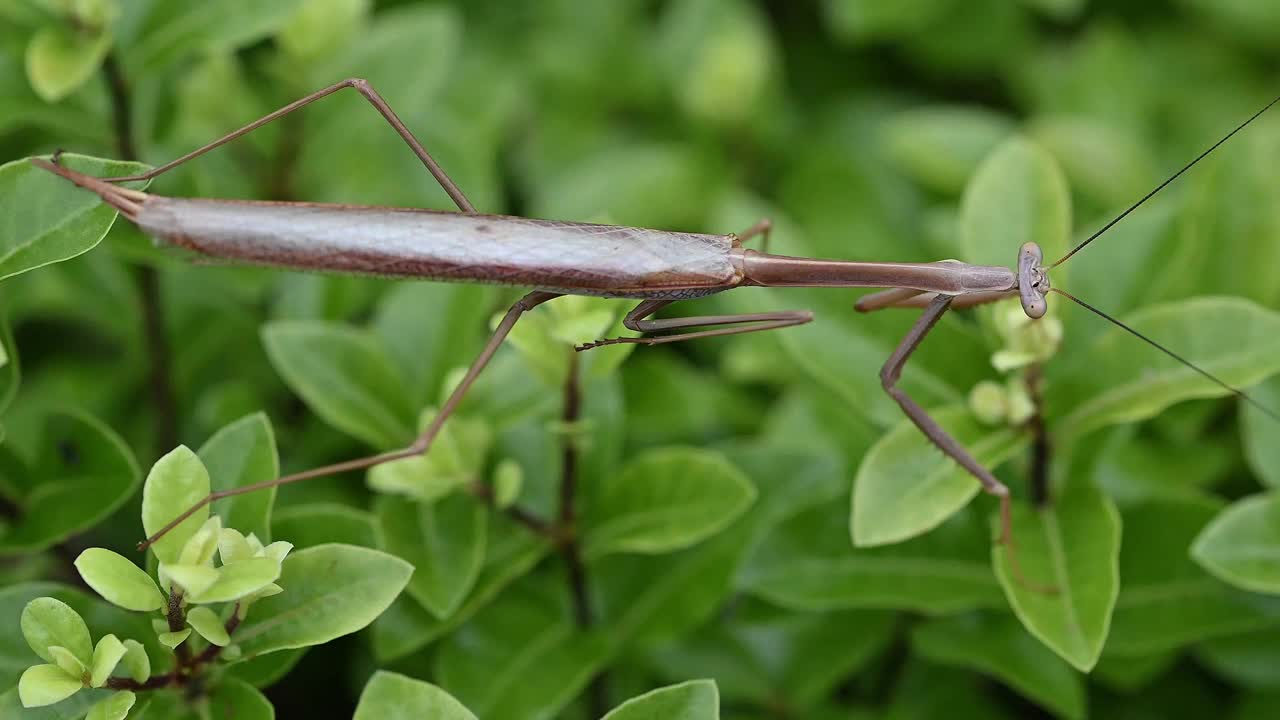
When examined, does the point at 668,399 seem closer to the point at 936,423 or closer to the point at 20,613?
the point at 936,423

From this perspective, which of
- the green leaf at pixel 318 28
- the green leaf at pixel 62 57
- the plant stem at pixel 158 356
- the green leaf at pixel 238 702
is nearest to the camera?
the green leaf at pixel 238 702

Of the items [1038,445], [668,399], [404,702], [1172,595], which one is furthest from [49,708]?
[1172,595]

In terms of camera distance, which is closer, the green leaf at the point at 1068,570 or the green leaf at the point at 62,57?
the green leaf at the point at 1068,570

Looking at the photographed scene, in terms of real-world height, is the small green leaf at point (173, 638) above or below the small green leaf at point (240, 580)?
below

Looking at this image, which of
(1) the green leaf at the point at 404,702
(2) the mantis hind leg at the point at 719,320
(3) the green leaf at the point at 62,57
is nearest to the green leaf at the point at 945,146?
(2) the mantis hind leg at the point at 719,320

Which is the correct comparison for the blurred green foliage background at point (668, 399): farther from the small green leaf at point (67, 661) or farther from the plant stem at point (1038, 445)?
the small green leaf at point (67, 661)

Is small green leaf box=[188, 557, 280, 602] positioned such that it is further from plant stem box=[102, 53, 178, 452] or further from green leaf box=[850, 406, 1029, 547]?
plant stem box=[102, 53, 178, 452]
